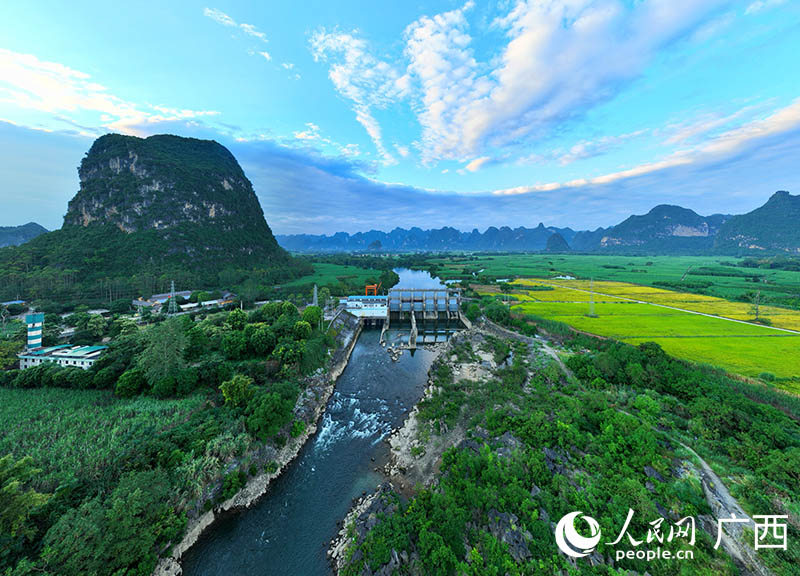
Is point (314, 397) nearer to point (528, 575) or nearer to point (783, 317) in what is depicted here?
point (528, 575)

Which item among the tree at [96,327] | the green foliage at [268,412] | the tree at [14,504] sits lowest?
the green foliage at [268,412]

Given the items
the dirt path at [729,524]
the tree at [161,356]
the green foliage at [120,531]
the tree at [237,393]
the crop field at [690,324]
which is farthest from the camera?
the crop field at [690,324]

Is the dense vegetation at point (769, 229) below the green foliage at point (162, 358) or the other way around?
the other way around

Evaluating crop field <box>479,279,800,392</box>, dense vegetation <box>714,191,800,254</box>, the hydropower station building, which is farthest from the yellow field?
dense vegetation <box>714,191,800,254</box>

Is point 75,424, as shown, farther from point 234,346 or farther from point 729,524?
point 729,524

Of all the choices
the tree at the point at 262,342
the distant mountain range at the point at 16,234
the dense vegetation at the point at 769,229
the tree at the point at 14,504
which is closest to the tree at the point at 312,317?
the tree at the point at 262,342

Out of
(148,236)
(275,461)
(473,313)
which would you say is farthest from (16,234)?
(473,313)

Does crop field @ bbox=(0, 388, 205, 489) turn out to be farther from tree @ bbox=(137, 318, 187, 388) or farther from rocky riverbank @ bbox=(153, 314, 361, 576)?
rocky riverbank @ bbox=(153, 314, 361, 576)

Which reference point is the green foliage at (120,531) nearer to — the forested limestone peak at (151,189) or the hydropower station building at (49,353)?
the hydropower station building at (49,353)
